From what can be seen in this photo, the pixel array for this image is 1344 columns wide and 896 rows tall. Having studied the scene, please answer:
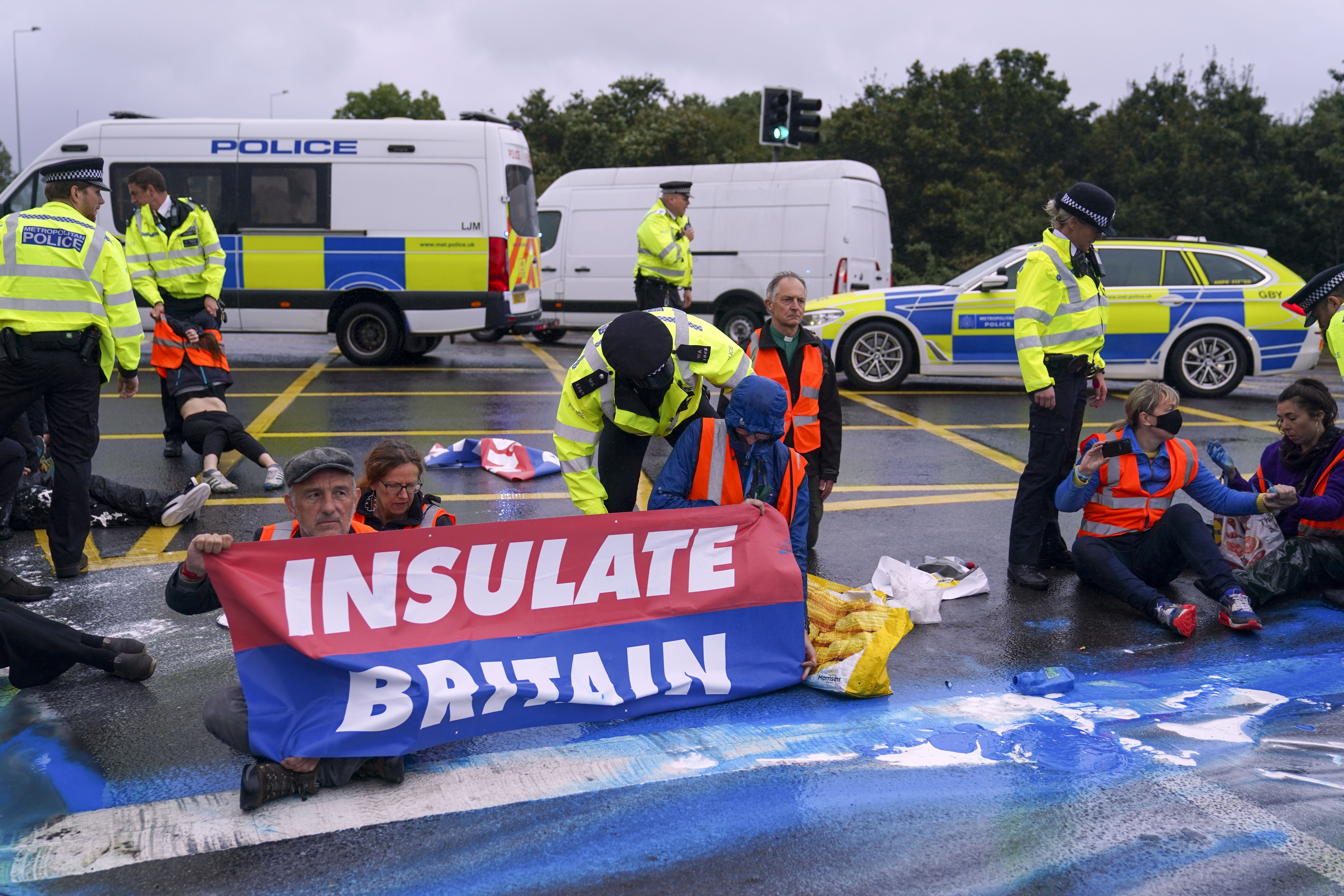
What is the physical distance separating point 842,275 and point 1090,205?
9.18 m

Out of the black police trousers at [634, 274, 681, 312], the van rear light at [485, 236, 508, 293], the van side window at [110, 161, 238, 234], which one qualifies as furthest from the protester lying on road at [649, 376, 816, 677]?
the van side window at [110, 161, 238, 234]

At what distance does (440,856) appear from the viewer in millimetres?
3084

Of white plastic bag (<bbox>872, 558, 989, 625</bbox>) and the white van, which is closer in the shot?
white plastic bag (<bbox>872, 558, 989, 625</bbox>)

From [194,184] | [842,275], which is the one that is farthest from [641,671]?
[842,275]

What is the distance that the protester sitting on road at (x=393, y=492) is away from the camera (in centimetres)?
422

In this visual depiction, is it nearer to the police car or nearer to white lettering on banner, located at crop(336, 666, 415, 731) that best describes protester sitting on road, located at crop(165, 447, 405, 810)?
white lettering on banner, located at crop(336, 666, 415, 731)

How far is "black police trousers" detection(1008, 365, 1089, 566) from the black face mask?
1.51 feet

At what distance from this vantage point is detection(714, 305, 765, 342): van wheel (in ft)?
51.1

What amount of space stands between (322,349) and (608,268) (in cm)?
421

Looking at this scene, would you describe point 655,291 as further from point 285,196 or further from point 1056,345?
point 1056,345

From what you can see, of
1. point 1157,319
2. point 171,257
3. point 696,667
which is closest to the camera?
point 696,667

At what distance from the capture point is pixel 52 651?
158 inches

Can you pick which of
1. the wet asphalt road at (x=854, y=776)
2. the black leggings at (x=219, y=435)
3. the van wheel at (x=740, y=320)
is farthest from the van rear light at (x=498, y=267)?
the wet asphalt road at (x=854, y=776)

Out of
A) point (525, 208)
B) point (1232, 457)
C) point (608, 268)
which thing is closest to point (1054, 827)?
point (1232, 457)
